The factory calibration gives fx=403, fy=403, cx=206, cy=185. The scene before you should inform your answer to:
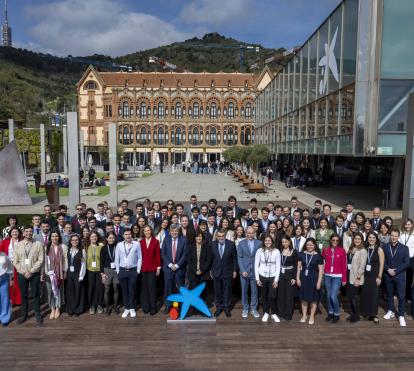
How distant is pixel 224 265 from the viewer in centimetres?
731

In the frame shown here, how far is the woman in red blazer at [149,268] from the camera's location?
7391 mm

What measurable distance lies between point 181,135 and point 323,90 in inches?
2010

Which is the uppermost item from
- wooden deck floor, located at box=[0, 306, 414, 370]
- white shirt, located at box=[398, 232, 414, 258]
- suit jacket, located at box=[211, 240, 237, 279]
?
white shirt, located at box=[398, 232, 414, 258]

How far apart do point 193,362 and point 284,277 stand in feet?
7.25

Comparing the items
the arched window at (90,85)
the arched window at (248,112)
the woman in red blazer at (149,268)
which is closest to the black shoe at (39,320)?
the woman in red blazer at (149,268)

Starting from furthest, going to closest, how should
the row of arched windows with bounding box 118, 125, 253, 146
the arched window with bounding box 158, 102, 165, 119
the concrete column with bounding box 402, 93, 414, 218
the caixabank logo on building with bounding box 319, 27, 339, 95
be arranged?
the row of arched windows with bounding box 118, 125, 253, 146 < the arched window with bounding box 158, 102, 165, 119 < the caixabank logo on building with bounding box 319, 27, 339, 95 < the concrete column with bounding box 402, 93, 414, 218

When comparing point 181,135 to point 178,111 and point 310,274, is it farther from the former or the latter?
point 310,274

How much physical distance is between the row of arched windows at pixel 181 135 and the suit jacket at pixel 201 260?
6586 cm

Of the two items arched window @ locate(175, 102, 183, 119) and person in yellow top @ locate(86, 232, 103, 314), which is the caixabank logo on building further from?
arched window @ locate(175, 102, 183, 119)

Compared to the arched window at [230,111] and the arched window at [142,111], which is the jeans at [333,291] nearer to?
the arched window at [230,111]

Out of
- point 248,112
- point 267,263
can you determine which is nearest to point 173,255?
point 267,263

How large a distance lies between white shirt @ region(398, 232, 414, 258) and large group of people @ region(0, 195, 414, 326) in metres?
0.02

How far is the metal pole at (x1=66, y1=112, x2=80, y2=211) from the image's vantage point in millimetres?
15734

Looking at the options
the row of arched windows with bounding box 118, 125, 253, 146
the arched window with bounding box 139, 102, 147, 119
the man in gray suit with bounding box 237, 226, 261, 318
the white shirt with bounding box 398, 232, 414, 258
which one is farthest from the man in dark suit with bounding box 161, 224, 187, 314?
the arched window with bounding box 139, 102, 147, 119
